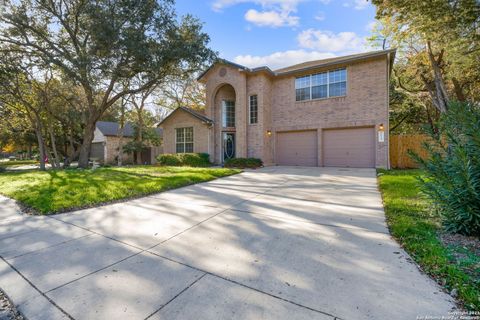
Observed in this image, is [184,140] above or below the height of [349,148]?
above

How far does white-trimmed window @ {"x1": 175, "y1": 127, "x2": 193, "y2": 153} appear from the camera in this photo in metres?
17.8

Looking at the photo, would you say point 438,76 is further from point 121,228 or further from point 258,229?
point 121,228

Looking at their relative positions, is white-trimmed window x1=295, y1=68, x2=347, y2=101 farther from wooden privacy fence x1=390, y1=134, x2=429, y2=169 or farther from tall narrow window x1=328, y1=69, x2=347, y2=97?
wooden privacy fence x1=390, y1=134, x2=429, y2=169

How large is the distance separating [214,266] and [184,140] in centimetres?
1626

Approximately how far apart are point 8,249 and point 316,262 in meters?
4.19

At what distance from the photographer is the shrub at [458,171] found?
3.04 m

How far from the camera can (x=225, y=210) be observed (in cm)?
486

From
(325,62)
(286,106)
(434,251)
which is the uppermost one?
(325,62)

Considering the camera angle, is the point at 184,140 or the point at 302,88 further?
the point at 184,140

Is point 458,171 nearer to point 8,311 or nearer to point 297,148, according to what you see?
point 8,311

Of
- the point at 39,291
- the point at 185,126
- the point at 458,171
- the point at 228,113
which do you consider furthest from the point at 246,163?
the point at 39,291

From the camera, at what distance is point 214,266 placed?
8.60ft

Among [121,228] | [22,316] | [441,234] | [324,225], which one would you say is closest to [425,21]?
[441,234]

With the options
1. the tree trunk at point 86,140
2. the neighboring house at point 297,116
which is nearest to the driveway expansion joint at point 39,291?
the neighboring house at point 297,116
